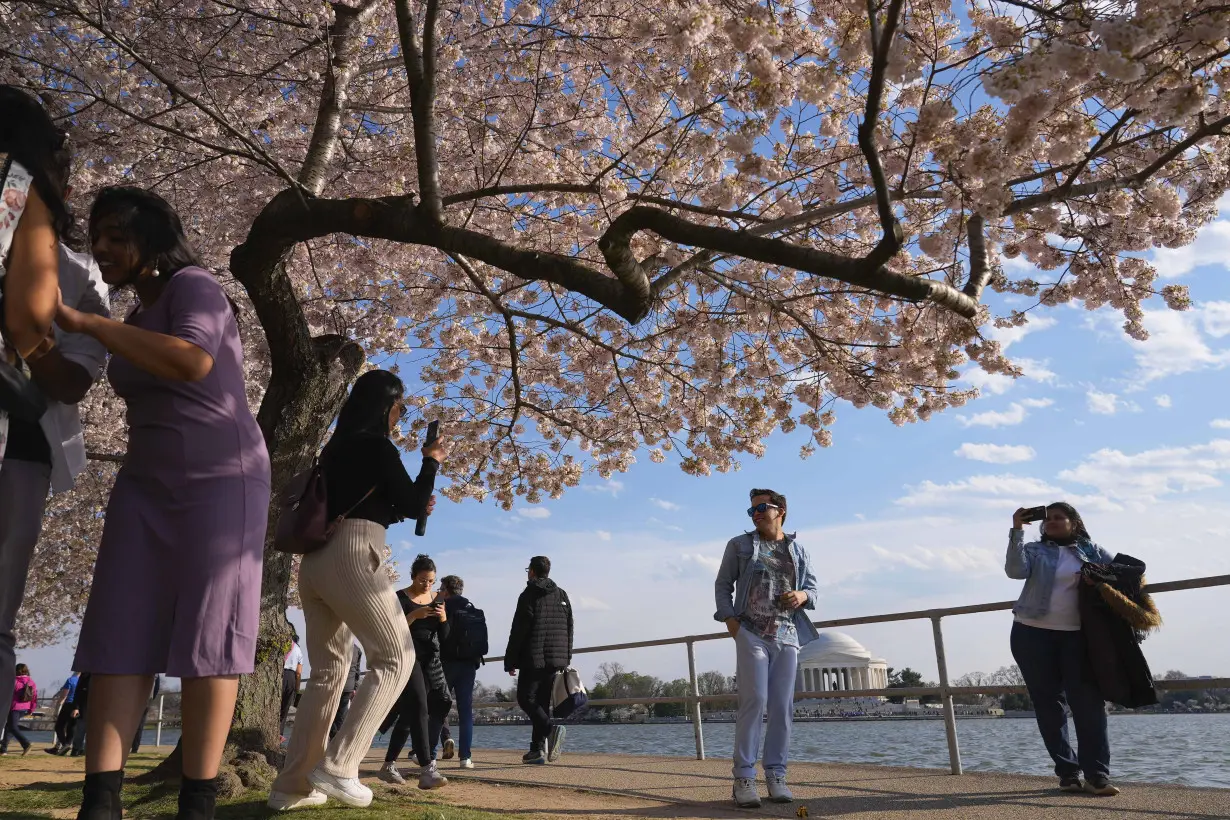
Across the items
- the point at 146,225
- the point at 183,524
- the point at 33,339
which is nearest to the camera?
the point at 33,339

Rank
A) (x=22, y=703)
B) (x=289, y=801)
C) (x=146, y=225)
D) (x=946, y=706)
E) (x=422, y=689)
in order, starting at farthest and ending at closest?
(x=22, y=703)
(x=946, y=706)
(x=422, y=689)
(x=289, y=801)
(x=146, y=225)

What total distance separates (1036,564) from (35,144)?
5.32 m

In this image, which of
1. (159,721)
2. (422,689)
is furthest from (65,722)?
(422,689)

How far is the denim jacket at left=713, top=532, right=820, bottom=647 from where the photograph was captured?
A: 5.29 meters

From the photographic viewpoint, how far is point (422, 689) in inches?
224

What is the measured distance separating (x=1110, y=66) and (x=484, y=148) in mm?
5965

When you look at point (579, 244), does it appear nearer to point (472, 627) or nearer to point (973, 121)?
point (472, 627)

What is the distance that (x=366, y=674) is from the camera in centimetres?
355

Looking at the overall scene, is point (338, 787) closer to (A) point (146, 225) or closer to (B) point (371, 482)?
(B) point (371, 482)

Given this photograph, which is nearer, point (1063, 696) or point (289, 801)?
point (289, 801)

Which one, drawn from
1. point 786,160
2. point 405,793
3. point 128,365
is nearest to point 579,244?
point 786,160

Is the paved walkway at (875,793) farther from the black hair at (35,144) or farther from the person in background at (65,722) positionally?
the person in background at (65,722)

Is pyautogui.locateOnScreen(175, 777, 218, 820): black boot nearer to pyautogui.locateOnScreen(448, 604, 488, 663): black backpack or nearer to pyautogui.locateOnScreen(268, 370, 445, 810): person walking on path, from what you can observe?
pyautogui.locateOnScreen(268, 370, 445, 810): person walking on path

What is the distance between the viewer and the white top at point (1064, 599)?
17.3ft
